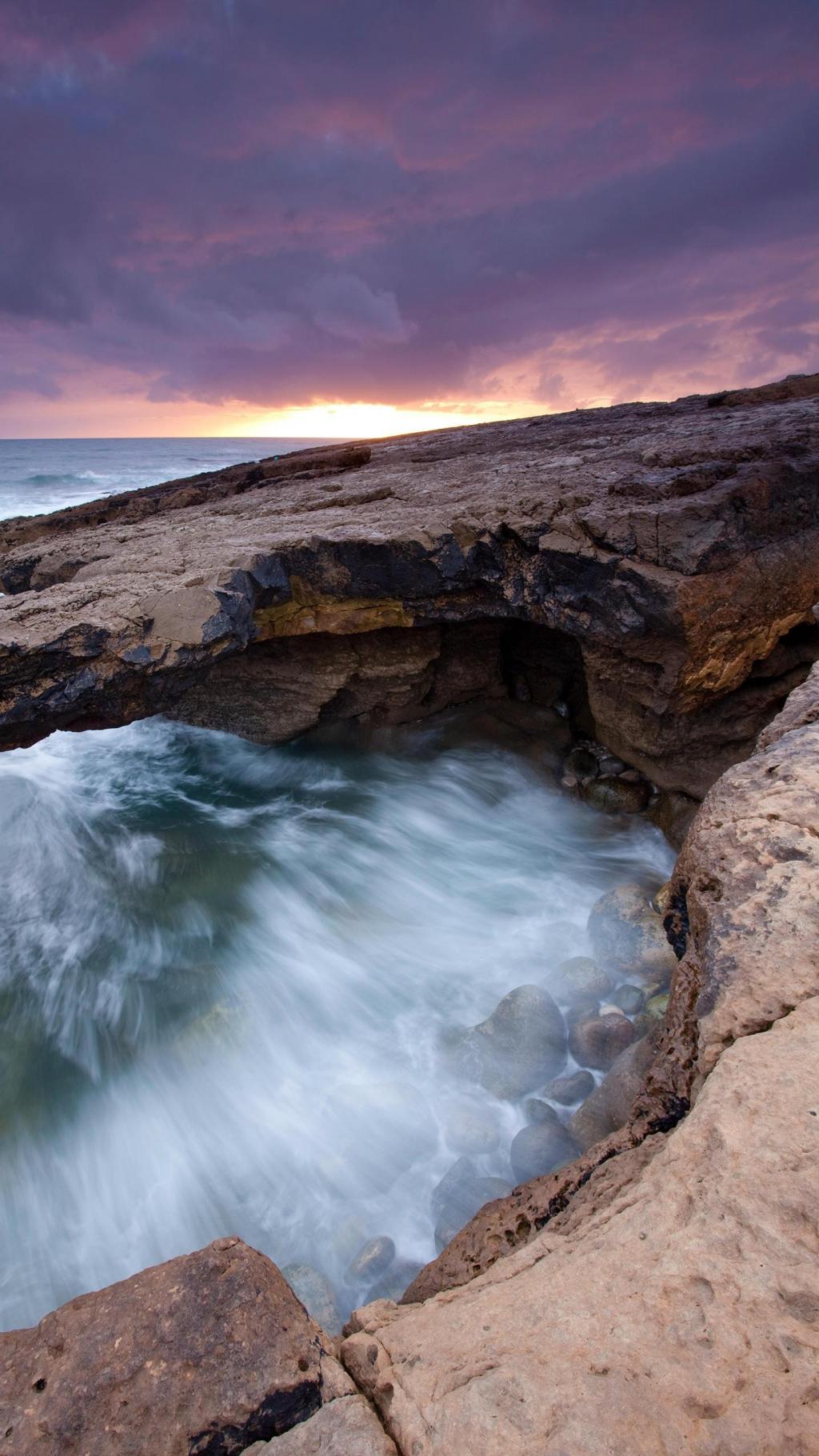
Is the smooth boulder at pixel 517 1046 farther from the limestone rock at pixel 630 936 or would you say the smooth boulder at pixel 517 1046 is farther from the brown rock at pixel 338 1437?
the brown rock at pixel 338 1437

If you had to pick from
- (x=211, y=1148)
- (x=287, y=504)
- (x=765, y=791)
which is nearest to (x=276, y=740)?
(x=287, y=504)

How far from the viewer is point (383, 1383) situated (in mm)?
1609

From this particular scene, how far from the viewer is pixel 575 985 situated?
4805 millimetres

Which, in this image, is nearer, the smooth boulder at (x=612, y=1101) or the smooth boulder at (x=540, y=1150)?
the smooth boulder at (x=612, y=1101)

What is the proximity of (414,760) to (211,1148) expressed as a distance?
4.35 metres

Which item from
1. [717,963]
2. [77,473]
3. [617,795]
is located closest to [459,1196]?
[717,963]

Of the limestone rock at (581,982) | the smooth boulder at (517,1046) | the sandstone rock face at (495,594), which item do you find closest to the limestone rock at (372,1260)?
the smooth boulder at (517,1046)

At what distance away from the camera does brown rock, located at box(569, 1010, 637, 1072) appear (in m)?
4.27

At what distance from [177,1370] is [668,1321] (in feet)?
4.21

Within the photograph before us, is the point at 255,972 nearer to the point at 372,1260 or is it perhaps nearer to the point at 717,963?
the point at 372,1260

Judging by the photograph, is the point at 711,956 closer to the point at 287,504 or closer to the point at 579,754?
the point at 579,754

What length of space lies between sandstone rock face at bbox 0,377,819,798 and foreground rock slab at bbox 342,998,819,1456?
3734 millimetres

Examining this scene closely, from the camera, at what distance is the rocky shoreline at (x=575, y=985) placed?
4.69ft

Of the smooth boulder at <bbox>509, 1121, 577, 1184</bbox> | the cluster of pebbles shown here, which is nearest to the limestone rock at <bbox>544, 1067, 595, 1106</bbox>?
the cluster of pebbles
